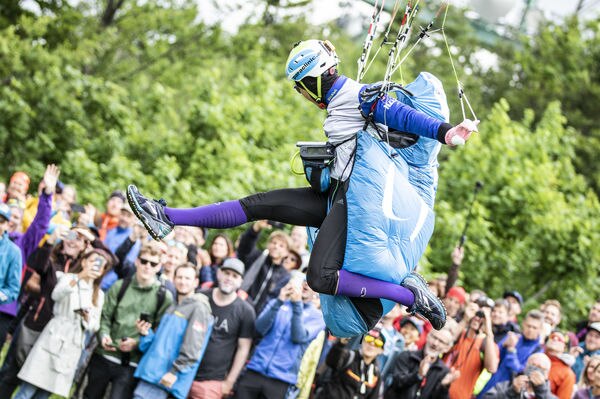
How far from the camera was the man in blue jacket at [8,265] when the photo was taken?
713 cm

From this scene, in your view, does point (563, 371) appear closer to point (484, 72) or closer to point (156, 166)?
point (156, 166)

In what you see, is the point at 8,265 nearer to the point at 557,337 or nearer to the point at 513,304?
the point at 557,337

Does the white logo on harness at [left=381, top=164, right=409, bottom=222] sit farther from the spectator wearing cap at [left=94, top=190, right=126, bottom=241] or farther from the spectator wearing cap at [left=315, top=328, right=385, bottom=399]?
the spectator wearing cap at [left=94, top=190, right=126, bottom=241]

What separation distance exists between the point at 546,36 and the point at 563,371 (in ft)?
48.9

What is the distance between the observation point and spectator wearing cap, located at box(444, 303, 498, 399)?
23.9 feet

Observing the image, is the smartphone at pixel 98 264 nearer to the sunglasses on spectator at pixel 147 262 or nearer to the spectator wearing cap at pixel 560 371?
the sunglasses on spectator at pixel 147 262

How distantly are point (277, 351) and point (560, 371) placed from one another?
2.42 metres

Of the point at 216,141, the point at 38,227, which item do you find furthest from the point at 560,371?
→ the point at 216,141

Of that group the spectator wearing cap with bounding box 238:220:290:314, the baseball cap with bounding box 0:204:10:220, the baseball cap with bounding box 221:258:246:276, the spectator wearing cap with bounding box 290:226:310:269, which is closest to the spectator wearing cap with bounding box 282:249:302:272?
the spectator wearing cap with bounding box 238:220:290:314

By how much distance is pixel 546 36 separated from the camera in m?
20.6

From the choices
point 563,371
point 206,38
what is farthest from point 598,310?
point 206,38

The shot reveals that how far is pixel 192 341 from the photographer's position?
23.2 ft

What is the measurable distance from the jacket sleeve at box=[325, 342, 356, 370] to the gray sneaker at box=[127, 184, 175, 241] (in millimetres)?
2648

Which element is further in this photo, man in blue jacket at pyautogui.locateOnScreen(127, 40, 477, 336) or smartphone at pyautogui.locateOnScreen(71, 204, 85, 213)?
smartphone at pyautogui.locateOnScreen(71, 204, 85, 213)
